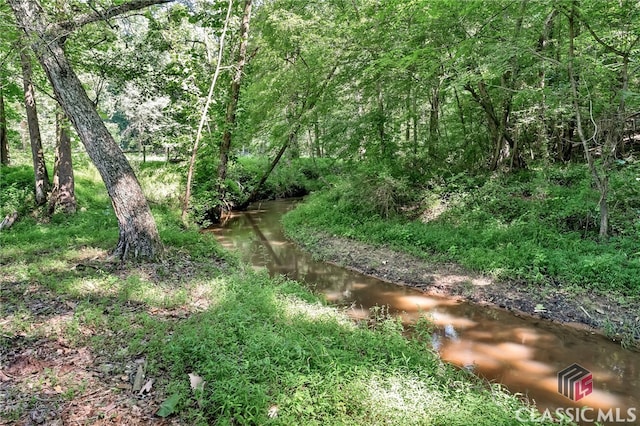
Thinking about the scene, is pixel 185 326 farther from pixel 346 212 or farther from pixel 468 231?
pixel 346 212

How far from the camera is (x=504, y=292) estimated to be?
680 centimetres

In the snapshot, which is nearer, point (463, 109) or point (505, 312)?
point (505, 312)

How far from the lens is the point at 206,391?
10.9 ft

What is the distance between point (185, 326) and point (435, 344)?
3.39 m

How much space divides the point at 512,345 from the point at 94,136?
23.4 ft

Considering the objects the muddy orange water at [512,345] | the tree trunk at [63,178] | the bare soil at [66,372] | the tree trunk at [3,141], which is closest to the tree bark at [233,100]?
the tree trunk at [63,178]

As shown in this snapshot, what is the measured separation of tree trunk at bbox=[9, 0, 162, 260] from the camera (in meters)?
5.73

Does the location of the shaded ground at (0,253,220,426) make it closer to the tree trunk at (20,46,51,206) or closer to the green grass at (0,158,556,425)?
the green grass at (0,158,556,425)

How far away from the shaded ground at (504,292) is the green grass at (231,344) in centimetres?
226

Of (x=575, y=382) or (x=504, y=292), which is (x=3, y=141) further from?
(x=575, y=382)

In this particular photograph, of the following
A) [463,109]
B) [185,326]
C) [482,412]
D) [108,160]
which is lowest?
[482,412]

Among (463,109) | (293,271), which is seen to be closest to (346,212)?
(293,271)

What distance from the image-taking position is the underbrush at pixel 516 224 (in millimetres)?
6754

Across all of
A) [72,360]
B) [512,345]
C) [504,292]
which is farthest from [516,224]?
[72,360]
